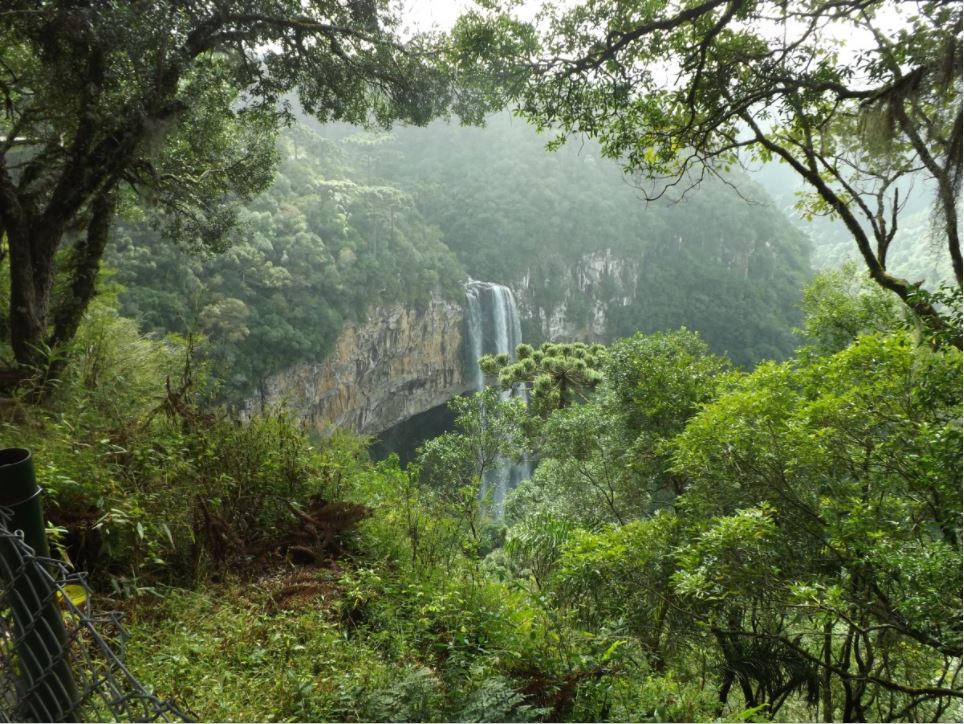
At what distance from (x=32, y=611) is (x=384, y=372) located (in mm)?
28144

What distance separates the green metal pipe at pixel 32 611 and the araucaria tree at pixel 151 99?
328 cm

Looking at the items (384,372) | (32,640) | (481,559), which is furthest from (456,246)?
(32,640)

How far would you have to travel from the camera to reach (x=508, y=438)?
9.03m

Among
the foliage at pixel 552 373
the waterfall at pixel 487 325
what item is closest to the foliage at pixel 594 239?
the waterfall at pixel 487 325

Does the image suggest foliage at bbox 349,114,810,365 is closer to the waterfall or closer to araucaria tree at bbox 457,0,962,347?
the waterfall

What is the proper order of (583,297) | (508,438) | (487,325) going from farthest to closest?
(583,297) < (487,325) < (508,438)

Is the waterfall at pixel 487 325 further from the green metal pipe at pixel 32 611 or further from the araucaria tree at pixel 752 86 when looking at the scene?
the green metal pipe at pixel 32 611

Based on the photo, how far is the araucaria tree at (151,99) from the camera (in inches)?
185

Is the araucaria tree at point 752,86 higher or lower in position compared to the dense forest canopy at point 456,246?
lower

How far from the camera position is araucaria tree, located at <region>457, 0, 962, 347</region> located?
362 cm

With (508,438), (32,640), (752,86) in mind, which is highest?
(752,86)

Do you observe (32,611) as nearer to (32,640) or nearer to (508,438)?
(32,640)

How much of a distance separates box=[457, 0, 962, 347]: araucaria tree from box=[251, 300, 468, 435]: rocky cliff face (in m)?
20.8

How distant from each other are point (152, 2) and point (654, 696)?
583cm
